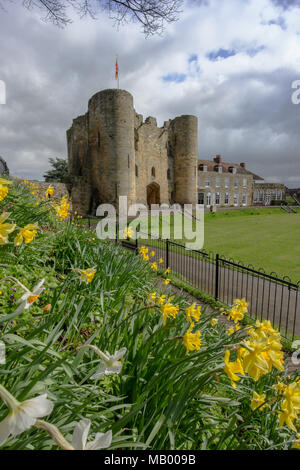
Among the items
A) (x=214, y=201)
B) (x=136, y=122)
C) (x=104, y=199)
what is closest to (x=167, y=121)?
(x=136, y=122)

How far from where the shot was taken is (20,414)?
565 millimetres

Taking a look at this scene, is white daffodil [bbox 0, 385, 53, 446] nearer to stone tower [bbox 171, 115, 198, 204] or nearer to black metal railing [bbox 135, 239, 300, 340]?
black metal railing [bbox 135, 239, 300, 340]

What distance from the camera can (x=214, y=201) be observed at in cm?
4547

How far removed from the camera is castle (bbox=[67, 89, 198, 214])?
21.1 m

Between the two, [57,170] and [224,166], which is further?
[224,166]

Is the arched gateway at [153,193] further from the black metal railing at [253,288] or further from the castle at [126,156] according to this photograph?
the black metal railing at [253,288]

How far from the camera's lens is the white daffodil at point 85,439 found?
60 cm

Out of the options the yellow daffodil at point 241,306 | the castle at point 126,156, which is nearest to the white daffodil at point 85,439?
the yellow daffodil at point 241,306

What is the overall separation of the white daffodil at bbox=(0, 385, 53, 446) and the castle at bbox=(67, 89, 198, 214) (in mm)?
21505

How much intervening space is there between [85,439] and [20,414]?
182 mm

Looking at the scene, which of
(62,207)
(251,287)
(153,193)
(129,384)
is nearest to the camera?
(129,384)

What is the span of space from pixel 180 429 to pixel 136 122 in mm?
29782

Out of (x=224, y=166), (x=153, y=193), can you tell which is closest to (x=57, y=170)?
(x=153, y=193)

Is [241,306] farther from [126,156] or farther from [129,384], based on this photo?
[126,156]
